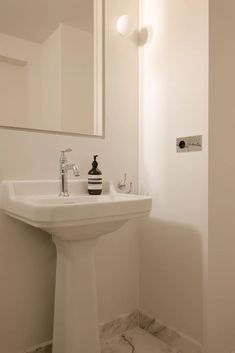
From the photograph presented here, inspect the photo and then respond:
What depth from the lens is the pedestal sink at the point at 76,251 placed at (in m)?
0.99

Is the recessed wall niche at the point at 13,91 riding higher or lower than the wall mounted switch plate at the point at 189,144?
higher

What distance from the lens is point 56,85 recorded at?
54.4 inches

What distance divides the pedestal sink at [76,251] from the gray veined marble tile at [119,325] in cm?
33

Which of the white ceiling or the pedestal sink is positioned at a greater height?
the white ceiling

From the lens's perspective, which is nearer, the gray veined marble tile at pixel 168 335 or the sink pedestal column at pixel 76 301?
the sink pedestal column at pixel 76 301

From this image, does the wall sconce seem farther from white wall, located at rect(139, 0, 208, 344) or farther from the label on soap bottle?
the label on soap bottle

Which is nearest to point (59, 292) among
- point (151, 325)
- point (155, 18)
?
point (151, 325)

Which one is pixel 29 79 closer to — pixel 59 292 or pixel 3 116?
pixel 3 116

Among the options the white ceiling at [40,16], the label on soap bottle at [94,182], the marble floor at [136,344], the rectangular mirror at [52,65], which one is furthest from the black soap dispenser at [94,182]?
the marble floor at [136,344]

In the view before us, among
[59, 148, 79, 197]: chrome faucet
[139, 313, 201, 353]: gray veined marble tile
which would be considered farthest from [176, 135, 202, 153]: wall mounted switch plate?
[139, 313, 201, 353]: gray veined marble tile

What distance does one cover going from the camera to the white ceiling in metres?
1.28

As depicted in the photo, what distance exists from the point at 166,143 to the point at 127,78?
457 mm

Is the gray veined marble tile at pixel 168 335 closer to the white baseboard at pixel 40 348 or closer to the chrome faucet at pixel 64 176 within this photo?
the white baseboard at pixel 40 348

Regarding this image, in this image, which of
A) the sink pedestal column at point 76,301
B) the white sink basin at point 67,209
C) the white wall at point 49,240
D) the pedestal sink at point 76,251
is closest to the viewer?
the white sink basin at point 67,209
